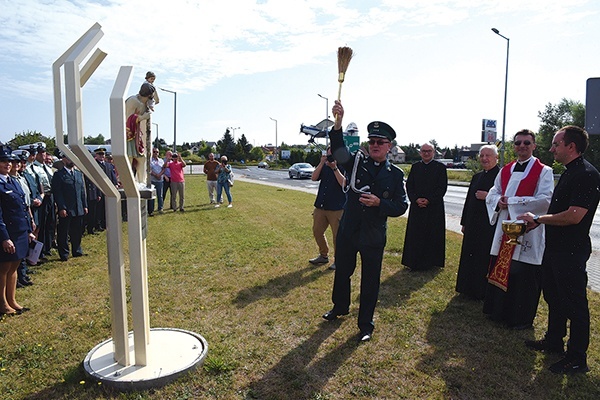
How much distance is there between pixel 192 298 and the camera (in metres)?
5.51

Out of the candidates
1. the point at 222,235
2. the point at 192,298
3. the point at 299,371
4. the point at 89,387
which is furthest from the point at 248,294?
the point at 222,235

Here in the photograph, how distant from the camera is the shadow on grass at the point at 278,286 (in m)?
5.51

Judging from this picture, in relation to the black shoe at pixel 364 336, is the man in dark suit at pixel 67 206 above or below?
above

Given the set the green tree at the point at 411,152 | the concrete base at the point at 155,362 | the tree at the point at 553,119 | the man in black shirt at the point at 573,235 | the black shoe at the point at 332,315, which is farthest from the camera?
the green tree at the point at 411,152

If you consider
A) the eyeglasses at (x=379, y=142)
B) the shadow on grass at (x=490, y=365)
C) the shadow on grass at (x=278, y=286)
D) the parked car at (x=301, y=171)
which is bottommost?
the shadow on grass at (x=490, y=365)

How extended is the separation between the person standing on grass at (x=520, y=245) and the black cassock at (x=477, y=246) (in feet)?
1.82

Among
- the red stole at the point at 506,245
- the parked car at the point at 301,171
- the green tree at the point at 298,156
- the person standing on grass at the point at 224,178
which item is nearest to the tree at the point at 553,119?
the parked car at the point at 301,171

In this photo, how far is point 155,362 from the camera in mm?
3709

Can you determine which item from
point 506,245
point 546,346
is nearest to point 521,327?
point 546,346

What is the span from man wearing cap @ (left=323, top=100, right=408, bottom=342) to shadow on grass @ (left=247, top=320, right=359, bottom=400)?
0.38 m

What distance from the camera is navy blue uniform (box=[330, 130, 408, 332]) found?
4363mm

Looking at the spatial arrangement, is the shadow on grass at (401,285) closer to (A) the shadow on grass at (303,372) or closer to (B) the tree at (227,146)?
(A) the shadow on grass at (303,372)

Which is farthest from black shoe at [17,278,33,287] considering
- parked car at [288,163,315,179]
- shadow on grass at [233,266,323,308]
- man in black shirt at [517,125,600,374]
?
parked car at [288,163,315,179]

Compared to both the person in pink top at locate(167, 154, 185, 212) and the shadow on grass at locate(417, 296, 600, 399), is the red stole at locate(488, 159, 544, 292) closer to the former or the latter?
the shadow on grass at locate(417, 296, 600, 399)
